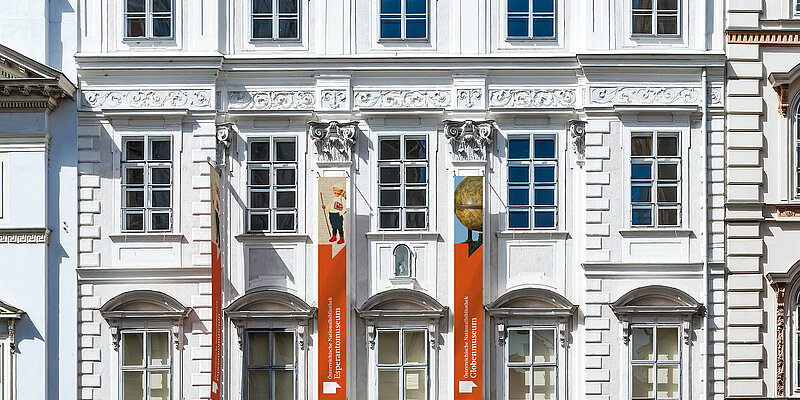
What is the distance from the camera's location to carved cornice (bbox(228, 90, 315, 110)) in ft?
65.8

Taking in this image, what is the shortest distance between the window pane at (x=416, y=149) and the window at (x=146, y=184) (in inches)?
182

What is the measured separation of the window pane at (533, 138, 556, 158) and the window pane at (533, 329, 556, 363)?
340 centimetres

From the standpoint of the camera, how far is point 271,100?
20.1m

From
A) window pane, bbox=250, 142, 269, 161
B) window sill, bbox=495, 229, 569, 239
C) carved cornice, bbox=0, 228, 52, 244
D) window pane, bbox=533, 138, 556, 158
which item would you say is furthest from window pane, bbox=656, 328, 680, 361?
carved cornice, bbox=0, 228, 52, 244

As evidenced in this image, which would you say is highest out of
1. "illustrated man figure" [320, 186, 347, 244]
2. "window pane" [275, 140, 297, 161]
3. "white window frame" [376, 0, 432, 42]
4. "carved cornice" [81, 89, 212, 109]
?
"white window frame" [376, 0, 432, 42]

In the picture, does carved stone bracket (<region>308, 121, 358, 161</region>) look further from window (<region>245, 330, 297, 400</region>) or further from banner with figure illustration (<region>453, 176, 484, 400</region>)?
window (<region>245, 330, 297, 400</region>)

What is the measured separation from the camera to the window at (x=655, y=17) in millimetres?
20125

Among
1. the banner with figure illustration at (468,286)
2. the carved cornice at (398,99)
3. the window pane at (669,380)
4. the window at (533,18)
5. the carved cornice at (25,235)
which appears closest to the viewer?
the banner with figure illustration at (468,286)

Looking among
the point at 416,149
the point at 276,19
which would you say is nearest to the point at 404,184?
the point at 416,149

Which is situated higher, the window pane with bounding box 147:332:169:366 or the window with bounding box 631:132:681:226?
the window with bounding box 631:132:681:226

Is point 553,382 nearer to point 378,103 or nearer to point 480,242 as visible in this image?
point 480,242

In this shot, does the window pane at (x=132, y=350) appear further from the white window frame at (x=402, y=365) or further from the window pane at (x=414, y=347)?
the window pane at (x=414, y=347)

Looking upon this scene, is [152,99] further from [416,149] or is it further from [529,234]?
[529,234]

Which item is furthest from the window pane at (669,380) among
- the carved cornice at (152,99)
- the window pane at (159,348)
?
the carved cornice at (152,99)
